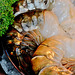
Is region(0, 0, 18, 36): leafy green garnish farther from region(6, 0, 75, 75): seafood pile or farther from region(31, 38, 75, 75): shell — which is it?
region(31, 38, 75, 75): shell

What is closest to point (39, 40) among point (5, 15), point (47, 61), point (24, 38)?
point (24, 38)

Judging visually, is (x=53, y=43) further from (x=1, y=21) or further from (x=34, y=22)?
(x=1, y=21)

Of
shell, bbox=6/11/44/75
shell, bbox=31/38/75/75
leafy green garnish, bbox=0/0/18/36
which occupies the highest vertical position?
leafy green garnish, bbox=0/0/18/36

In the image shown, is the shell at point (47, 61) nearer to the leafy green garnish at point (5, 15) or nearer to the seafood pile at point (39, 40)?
the seafood pile at point (39, 40)

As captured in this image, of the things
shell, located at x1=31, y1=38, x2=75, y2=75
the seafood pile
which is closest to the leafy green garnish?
the seafood pile

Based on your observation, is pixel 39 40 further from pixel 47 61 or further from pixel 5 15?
pixel 5 15

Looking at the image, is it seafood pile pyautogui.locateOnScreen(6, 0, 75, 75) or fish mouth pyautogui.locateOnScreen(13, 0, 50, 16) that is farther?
fish mouth pyautogui.locateOnScreen(13, 0, 50, 16)

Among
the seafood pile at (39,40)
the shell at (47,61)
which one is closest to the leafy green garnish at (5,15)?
the seafood pile at (39,40)
